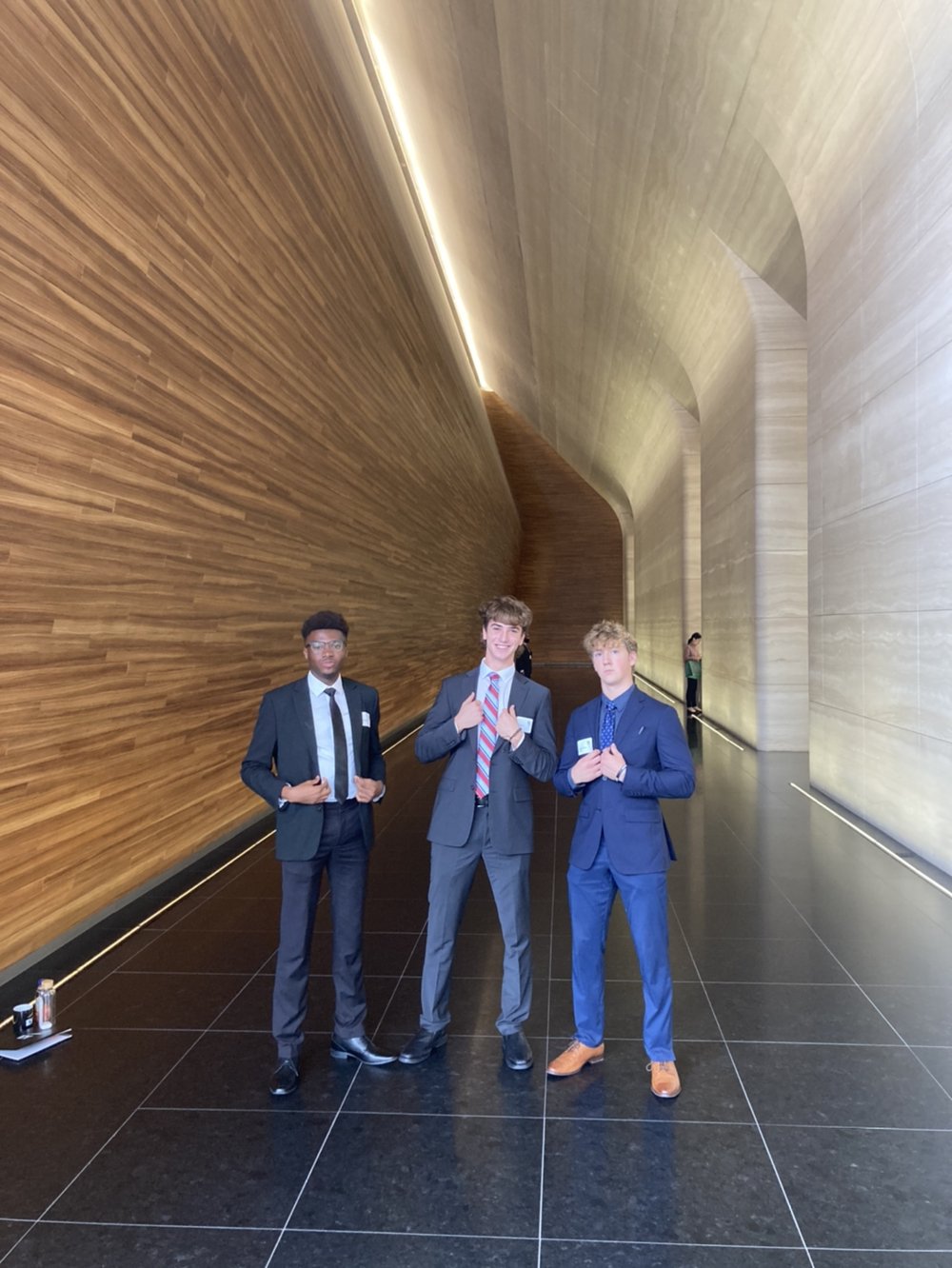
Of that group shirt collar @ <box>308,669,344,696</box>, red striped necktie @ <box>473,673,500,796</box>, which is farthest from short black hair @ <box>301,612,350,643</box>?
red striped necktie @ <box>473,673,500,796</box>

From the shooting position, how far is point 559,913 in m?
4.73

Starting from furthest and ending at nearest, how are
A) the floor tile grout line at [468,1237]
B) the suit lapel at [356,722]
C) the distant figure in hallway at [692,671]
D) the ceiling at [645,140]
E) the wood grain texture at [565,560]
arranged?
the wood grain texture at [565,560] → the distant figure in hallway at [692,671] → the ceiling at [645,140] → the suit lapel at [356,722] → the floor tile grout line at [468,1237]

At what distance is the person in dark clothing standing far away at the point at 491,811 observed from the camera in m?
2.98

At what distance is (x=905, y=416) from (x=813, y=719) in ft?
10.1

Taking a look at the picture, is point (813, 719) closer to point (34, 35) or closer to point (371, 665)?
point (371, 665)

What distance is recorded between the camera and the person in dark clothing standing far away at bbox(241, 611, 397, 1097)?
9.70ft

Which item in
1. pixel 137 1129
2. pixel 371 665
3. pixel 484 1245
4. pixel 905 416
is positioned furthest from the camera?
pixel 371 665

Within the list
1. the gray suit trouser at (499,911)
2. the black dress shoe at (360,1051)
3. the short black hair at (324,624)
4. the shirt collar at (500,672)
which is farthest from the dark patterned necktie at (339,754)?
the black dress shoe at (360,1051)

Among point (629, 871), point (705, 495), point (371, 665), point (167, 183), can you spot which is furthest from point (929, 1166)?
point (705, 495)

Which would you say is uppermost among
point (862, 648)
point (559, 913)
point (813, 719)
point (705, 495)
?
point (705, 495)

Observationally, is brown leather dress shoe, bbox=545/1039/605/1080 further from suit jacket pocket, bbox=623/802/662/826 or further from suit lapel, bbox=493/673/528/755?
suit lapel, bbox=493/673/528/755

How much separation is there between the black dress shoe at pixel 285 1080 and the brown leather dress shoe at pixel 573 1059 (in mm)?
832

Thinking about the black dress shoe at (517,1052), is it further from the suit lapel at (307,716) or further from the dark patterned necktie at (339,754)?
the suit lapel at (307,716)

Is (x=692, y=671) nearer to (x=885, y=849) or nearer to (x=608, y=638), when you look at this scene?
(x=885, y=849)
